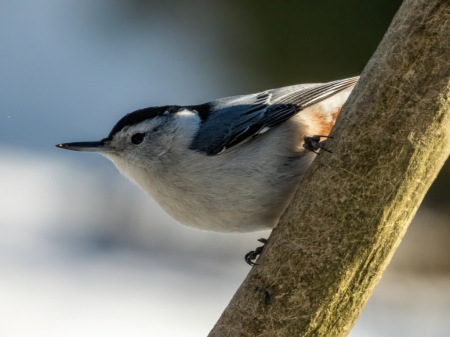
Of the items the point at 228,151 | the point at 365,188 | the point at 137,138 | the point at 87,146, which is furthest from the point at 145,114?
the point at 365,188

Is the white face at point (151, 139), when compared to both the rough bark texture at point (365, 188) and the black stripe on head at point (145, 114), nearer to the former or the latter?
the black stripe on head at point (145, 114)

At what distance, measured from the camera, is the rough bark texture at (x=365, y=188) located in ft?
2.63

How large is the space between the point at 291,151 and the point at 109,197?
246 centimetres

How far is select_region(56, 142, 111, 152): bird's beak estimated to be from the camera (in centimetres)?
123

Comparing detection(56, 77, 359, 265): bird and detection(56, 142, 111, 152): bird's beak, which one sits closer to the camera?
detection(56, 77, 359, 265): bird

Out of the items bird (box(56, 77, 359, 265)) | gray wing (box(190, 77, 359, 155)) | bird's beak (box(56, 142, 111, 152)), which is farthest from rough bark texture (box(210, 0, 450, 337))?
bird's beak (box(56, 142, 111, 152))

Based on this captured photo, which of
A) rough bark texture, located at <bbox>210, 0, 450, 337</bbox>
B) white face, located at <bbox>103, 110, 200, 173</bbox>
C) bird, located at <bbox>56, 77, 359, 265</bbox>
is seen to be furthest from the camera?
white face, located at <bbox>103, 110, 200, 173</bbox>

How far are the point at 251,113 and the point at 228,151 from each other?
158 millimetres

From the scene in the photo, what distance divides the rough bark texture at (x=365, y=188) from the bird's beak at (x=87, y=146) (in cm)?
62

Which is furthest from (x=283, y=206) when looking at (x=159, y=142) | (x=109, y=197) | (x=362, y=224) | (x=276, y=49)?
(x=109, y=197)

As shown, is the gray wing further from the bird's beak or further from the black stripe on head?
the bird's beak

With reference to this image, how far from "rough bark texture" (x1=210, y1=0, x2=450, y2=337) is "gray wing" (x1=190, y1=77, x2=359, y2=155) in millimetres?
270

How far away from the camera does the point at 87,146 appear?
1.25m

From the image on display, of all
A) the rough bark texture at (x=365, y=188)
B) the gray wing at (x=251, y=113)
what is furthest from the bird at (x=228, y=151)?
the rough bark texture at (x=365, y=188)
